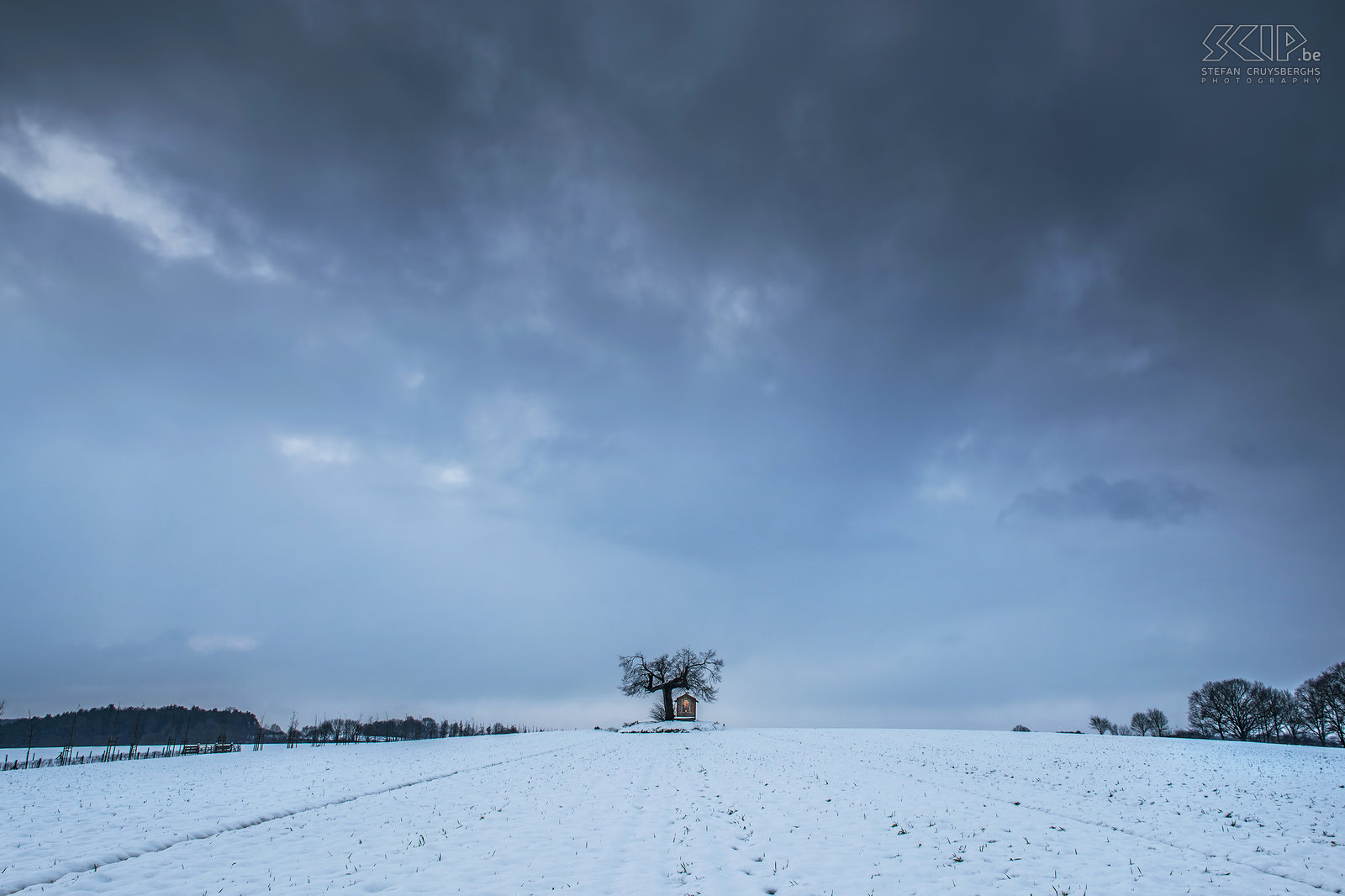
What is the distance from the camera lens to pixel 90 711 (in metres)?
186

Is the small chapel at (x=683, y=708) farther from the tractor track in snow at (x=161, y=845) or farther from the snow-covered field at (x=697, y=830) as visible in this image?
the tractor track in snow at (x=161, y=845)

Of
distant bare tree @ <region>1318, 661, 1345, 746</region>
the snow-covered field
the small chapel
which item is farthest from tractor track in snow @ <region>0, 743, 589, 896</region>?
distant bare tree @ <region>1318, 661, 1345, 746</region>

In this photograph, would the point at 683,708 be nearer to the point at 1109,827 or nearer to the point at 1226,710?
the point at 1109,827

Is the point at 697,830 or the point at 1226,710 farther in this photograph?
the point at 1226,710

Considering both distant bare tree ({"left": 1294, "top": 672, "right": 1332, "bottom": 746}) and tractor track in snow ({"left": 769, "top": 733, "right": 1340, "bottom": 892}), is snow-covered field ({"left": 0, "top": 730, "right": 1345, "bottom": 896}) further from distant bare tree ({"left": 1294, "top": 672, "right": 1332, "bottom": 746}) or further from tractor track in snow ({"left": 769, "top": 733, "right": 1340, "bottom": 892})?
distant bare tree ({"left": 1294, "top": 672, "right": 1332, "bottom": 746})

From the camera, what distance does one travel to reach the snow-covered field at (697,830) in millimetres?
12883

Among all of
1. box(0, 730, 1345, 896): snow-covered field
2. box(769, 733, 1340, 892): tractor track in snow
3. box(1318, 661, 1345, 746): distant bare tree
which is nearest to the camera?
box(0, 730, 1345, 896): snow-covered field

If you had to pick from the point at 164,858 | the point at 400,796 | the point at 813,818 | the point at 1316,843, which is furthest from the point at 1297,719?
the point at 164,858

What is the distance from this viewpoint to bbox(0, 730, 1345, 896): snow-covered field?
42.3 feet

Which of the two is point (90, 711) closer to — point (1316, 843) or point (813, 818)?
point (813, 818)

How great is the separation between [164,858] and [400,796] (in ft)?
Result: 31.3

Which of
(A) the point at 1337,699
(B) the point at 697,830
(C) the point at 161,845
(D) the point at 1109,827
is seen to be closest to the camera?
(C) the point at 161,845

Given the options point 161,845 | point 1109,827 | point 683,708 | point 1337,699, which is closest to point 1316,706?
point 1337,699

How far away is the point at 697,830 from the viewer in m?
16.8
